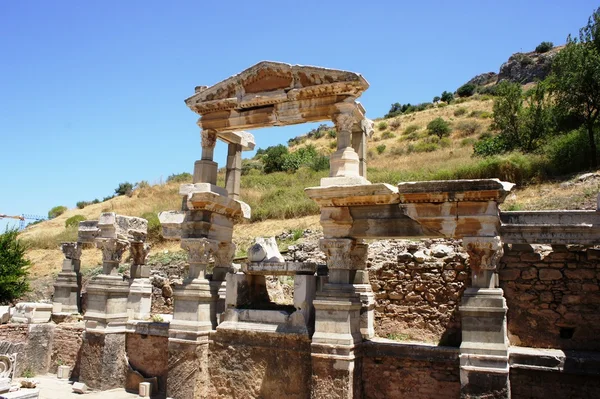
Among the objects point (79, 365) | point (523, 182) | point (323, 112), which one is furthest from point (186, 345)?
point (523, 182)

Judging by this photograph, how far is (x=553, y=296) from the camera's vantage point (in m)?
8.25

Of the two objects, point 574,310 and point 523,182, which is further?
point 523,182

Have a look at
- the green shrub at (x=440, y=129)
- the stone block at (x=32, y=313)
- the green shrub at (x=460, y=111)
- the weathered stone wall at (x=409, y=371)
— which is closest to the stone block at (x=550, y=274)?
the weathered stone wall at (x=409, y=371)

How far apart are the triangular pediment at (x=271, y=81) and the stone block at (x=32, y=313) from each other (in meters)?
7.19

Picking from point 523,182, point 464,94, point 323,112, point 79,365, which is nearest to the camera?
point 323,112

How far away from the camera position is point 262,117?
29.4 ft

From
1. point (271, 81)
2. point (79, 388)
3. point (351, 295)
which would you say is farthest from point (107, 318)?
point (271, 81)

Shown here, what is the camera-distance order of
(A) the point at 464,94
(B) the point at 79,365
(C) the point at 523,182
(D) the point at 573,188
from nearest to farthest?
(B) the point at 79,365 → (D) the point at 573,188 → (C) the point at 523,182 → (A) the point at 464,94

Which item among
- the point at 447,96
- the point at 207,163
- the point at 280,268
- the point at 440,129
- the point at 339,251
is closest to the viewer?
the point at 339,251

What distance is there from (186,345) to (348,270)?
3.42 metres

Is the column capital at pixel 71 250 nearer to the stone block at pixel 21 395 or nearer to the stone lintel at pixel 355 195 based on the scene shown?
the stone block at pixel 21 395

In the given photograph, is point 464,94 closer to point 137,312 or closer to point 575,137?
point 575,137

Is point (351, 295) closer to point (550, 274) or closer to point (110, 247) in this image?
point (550, 274)

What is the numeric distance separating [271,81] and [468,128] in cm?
3304
